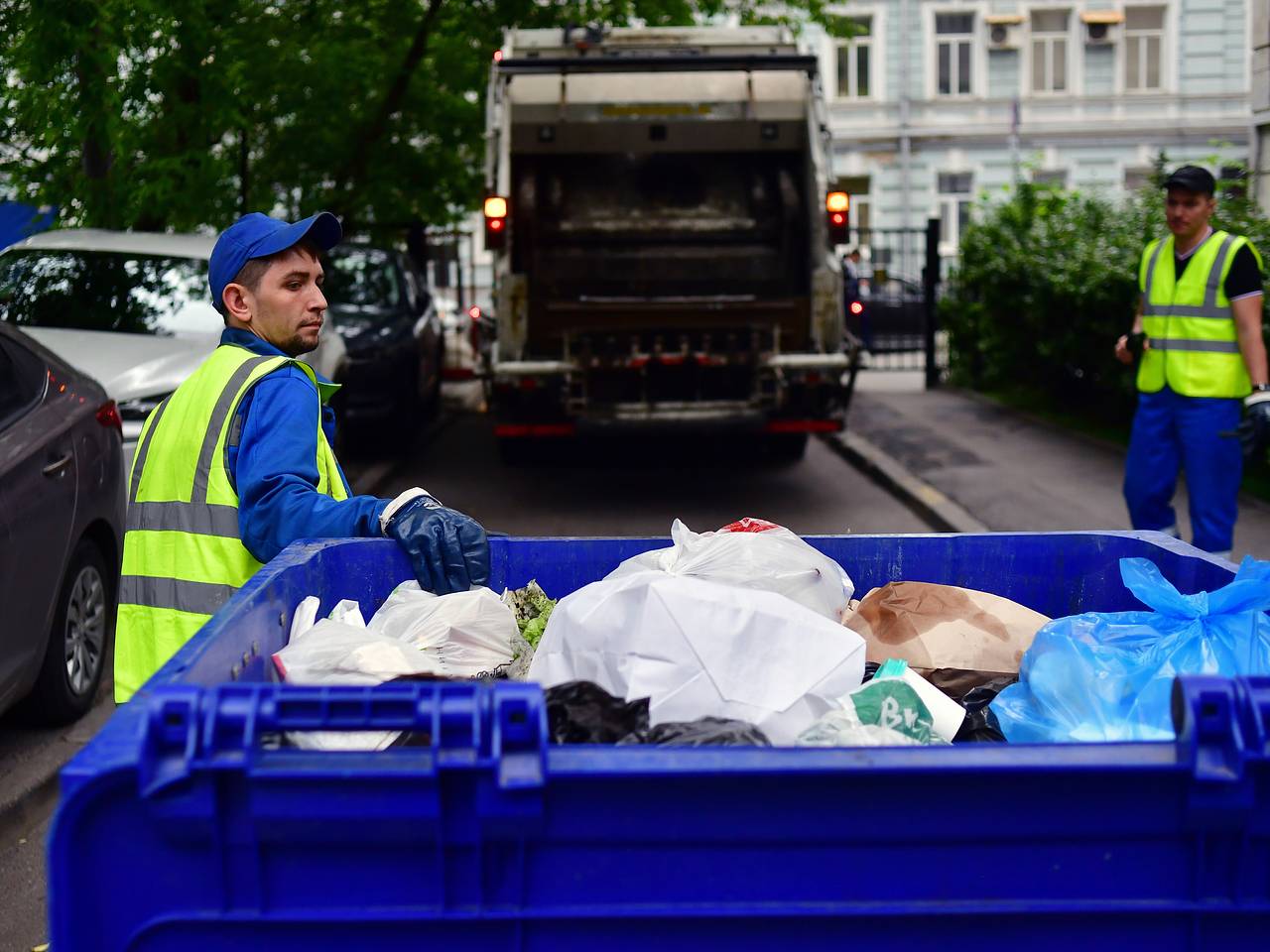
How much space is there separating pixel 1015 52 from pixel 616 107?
2640 cm

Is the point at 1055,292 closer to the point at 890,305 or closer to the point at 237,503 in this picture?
the point at 890,305

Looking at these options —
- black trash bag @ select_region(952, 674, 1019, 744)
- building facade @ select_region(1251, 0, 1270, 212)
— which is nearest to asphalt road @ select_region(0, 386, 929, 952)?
building facade @ select_region(1251, 0, 1270, 212)

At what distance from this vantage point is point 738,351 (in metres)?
9.70

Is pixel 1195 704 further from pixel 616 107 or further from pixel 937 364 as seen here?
pixel 937 364

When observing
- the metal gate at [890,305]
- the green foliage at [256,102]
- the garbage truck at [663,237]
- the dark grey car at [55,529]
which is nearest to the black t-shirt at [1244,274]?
the garbage truck at [663,237]

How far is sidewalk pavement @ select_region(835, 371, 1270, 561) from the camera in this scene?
920 centimetres

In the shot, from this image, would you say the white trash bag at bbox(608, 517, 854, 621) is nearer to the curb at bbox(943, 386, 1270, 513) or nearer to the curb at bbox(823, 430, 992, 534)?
the curb at bbox(823, 430, 992, 534)

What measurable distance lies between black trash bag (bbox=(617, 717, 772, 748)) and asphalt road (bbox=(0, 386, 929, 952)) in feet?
23.0

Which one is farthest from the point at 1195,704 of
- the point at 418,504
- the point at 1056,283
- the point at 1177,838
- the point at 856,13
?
the point at 856,13

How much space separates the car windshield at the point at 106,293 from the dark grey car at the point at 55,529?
276 centimetres

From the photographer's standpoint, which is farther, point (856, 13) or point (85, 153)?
point (856, 13)

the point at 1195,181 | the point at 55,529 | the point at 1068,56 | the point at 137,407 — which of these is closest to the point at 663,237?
the point at 137,407

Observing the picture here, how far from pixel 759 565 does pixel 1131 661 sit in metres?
0.61

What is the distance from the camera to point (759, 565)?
2.59m
